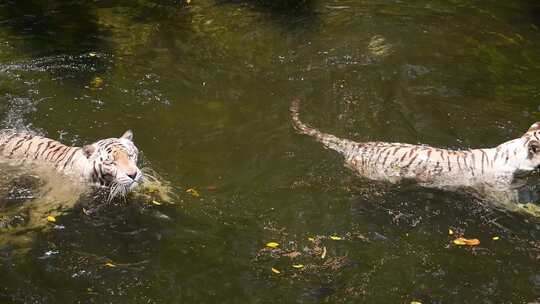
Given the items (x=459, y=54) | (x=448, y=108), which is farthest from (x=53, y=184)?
(x=459, y=54)

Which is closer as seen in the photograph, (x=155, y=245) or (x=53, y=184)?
(x=155, y=245)

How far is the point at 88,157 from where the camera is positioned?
5465 millimetres

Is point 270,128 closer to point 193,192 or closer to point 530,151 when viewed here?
point 193,192

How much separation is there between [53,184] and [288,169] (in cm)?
219

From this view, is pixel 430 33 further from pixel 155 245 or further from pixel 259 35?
pixel 155 245

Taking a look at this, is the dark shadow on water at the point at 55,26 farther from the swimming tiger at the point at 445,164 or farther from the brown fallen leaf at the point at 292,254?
→ the brown fallen leaf at the point at 292,254

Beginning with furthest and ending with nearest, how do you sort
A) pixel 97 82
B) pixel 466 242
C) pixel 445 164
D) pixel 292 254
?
pixel 97 82 → pixel 445 164 → pixel 466 242 → pixel 292 254

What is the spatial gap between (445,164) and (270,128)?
1.96 meters

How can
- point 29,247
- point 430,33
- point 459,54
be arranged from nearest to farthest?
point 29,247 → point 459,54 → point 430,33

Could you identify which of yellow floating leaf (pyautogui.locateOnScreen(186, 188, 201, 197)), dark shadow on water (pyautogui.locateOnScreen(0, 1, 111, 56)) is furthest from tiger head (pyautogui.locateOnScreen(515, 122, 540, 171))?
dark shadow on water (pyautogui.locateOnScreen(0, 1, 111, 56))

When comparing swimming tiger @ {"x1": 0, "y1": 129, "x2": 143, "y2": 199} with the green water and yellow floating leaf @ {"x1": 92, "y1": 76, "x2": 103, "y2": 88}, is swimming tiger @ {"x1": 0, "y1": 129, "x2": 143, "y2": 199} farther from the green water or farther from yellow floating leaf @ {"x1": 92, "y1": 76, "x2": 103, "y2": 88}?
yellow floating leaf @ {"x1": 92, "y1": 76, "x2": 103, "y2": 88}

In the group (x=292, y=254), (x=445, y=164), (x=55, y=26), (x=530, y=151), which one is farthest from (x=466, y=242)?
(x=55, y=26)

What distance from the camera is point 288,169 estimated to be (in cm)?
599

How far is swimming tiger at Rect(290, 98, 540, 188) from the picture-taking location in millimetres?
5406
